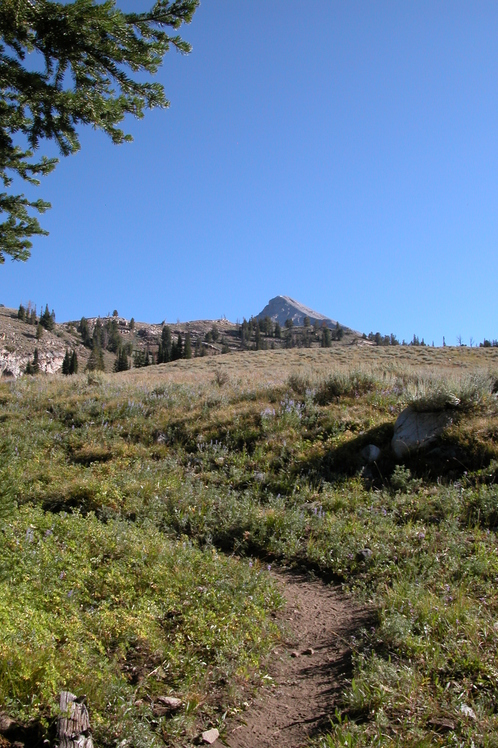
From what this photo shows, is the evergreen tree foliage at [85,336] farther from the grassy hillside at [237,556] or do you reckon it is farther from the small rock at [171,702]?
the small rock at [171,702]

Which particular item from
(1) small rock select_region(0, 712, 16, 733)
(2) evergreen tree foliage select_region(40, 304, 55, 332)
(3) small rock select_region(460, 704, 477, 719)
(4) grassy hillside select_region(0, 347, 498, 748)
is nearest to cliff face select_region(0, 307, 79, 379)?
(2) evergreen tree foliage select_region(40, 304, 55, 332)

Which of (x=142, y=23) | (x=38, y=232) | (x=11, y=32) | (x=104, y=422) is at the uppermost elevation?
(x=142, y=23)

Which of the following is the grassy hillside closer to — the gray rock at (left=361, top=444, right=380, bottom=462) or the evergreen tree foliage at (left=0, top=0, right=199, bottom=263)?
the gray rock at (left=361, top=444, right=380, bottom=462)

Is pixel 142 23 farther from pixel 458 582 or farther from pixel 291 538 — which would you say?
pixel 458 582

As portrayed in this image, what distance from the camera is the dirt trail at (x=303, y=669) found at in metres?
2.78

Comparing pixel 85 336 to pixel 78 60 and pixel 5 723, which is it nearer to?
pixel 78 60

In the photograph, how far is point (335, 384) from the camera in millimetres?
10617

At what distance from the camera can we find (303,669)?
3424mm

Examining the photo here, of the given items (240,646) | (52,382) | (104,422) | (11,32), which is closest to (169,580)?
(240,646)

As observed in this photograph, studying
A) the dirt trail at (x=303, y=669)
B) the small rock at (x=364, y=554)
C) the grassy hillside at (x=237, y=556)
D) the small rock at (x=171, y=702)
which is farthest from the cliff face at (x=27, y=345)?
the small rock at (x=171, y=702)

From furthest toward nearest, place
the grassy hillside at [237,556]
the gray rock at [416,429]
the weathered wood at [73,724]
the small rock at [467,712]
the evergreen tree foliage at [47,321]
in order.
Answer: the evergreen tree foliage at [47,321] < the gray rock at [416,429] < the grassy hillside at [237,556] < the small rock at [467,712] < the weathered wood at [73,724]

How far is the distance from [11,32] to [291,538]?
5646 millimetres

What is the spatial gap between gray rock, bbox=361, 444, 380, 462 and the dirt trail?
3.11 m

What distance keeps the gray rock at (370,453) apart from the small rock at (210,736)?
527 cm
